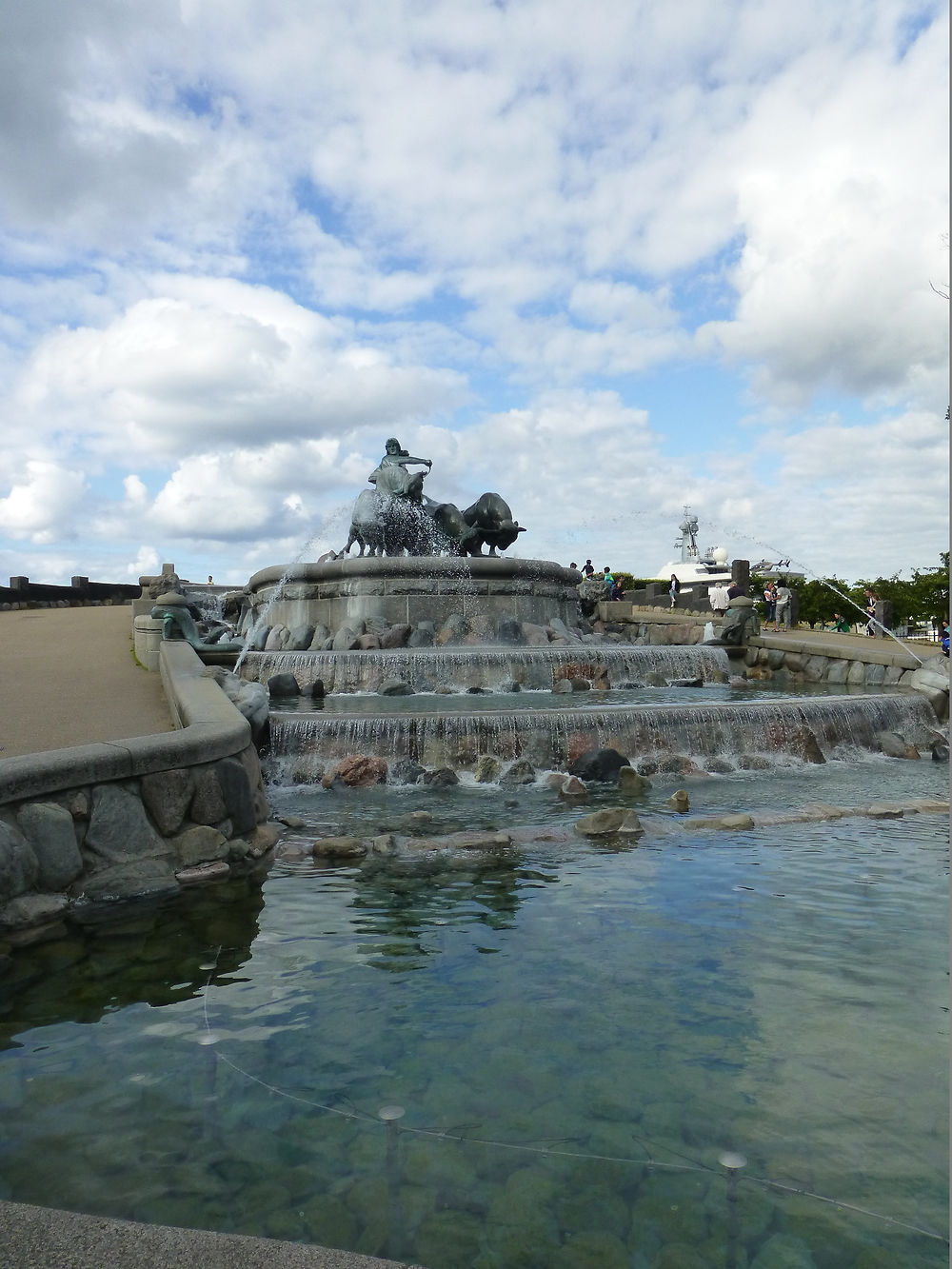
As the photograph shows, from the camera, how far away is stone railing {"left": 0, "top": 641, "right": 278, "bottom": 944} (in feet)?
17.0

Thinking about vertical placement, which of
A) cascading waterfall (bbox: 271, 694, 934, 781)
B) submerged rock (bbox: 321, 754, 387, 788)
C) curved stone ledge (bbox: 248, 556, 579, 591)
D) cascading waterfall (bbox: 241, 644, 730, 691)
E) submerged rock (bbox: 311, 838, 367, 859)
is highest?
curved stone ledge (bbox: 248, 556, 579, 591)

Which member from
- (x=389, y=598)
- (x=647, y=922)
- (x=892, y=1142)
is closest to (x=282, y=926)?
(x=647, y=922)

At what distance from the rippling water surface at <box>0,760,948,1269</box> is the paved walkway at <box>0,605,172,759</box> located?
9.44 ft

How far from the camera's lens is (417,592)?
19469 mm

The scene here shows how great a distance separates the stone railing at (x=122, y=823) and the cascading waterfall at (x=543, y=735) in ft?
9.83

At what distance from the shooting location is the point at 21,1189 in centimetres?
265

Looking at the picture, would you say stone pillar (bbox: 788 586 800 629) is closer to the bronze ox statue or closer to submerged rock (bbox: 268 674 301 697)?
the bronze ox statue

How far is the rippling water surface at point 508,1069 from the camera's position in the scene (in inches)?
101

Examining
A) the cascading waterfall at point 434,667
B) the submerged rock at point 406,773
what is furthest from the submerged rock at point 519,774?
the cascading waterfall at point 434,667

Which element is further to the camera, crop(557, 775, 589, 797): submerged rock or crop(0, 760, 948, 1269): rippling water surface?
crop(557, 775, 589, 797): submerged rock

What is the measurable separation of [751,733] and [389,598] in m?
10.0

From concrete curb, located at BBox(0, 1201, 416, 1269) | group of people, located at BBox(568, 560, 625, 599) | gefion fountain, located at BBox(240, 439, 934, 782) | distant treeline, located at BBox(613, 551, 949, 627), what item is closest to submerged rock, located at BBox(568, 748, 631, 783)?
gefion fountain, located at BBox(240, 439, 934, 782)

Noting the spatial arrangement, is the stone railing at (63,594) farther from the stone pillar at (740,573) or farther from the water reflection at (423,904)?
the water reflection at (423,904)

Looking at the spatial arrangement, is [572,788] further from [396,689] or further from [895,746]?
[396,689]
